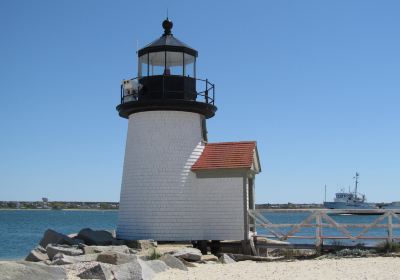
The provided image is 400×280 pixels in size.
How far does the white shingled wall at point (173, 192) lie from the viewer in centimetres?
1738

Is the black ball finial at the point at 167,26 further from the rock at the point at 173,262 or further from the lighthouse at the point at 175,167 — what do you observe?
the rock at the point at 173,262

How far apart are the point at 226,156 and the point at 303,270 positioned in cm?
554

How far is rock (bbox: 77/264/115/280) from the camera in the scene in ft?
36.4

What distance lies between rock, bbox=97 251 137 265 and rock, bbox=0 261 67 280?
4.84ft

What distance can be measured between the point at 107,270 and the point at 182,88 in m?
7.83

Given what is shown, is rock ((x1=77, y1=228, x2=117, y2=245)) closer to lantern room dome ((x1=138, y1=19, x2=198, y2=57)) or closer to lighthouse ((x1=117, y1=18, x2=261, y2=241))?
lighthouse ((x1=117, y1=18, x2=261, y2=241))

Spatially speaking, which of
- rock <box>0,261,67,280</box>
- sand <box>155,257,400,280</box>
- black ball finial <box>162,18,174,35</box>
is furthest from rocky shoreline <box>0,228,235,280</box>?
black ball finial <box>162,18,174,35</box>

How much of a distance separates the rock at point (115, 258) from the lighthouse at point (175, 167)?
4759 millimetres

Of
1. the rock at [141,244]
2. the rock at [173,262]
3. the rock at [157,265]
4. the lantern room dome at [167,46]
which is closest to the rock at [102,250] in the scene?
the rock at [141,244]

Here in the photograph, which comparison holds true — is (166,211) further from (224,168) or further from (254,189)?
(254,189)

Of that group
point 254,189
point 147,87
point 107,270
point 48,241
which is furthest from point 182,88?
point 107,270

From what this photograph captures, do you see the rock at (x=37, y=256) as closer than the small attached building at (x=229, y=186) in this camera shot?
Yes

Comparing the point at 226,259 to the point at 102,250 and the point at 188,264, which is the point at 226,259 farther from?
the point at 102,250

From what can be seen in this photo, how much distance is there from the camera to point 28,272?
10.3 meters
